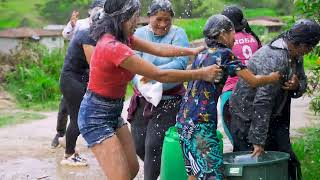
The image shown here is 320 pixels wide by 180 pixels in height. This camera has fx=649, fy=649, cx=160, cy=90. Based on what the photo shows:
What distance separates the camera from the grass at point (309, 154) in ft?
19.5

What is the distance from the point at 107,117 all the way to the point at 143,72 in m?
0.53

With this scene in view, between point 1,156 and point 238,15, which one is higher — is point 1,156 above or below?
below

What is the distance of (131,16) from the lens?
4.55 m

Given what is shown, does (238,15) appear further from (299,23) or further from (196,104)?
(196,104)

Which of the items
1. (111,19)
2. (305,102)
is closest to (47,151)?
(111,19)

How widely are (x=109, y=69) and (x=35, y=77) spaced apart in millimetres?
9899

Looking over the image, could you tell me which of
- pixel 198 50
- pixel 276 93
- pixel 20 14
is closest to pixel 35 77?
pixel 198 50

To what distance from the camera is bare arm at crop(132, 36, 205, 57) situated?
5.12m

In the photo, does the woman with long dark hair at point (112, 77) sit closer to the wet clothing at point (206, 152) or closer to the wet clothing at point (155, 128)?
the wet clothing at point (206, 152)

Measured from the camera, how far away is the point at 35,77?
14.1 metres

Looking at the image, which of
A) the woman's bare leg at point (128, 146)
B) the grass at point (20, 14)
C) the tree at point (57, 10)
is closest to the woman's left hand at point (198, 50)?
the woman's bare leg at point (128, 146)

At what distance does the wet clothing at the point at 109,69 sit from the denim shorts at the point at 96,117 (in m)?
0.06

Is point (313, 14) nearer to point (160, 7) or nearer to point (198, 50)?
point (160, 7)

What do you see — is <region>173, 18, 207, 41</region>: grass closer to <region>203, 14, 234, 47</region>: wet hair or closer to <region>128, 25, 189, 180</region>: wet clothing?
<region>128, 25, 189, 180</region>: wet clothing
